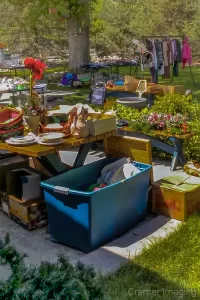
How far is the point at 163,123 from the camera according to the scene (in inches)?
188

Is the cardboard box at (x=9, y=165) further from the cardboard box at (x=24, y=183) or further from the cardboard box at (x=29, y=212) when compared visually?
the cardboard box at (x=29, y=212)

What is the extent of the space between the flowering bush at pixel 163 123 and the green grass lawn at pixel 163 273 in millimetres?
1471

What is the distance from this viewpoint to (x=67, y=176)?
3688 millimetres

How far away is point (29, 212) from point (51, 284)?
224cm

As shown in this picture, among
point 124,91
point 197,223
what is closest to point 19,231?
point 197,223

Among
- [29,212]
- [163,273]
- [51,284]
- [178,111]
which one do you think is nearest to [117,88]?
[178,111]

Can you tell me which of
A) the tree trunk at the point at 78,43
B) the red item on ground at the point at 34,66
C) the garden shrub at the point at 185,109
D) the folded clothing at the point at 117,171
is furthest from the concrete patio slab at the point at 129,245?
the tree trunk at the point at 78,43

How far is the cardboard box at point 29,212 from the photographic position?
364 centimetres

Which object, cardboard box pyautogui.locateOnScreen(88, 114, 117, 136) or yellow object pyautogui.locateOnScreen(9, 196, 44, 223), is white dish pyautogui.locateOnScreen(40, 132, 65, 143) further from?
yellow object pyautogui.locateOnScreen(9, 196, 44, 223)

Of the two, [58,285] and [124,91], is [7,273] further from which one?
[124,91]

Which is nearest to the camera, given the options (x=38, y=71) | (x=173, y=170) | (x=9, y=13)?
(x=38, y=71)

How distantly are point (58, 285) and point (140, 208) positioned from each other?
2306mm

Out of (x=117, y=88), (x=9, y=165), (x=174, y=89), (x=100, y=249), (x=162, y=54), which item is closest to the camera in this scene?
(x=100, y=249)

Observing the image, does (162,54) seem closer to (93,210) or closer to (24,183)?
(24,183)
